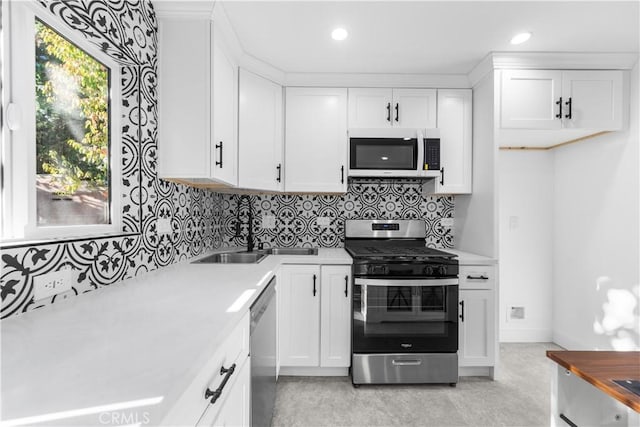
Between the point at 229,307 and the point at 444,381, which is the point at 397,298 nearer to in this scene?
the point at 444,381

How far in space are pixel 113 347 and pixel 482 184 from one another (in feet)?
8.26

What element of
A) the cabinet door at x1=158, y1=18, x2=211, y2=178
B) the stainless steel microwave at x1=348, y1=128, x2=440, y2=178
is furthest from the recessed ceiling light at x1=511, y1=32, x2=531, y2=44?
the cabinet door at x1=158, y1=18, x2=211, y2=178

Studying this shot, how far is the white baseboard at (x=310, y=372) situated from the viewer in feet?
7.50

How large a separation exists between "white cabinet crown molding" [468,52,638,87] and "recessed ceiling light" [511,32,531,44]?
152 mm

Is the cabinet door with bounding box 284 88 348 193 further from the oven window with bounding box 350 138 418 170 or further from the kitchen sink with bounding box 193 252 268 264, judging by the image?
the kitchen sink with bounding box 193 252 268 264

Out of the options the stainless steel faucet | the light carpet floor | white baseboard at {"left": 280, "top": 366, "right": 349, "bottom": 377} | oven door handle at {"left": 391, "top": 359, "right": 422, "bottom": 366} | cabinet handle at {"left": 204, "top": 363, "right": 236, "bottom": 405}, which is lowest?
the light carpet floor

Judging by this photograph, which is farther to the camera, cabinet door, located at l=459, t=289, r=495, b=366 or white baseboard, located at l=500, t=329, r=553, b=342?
white baseboard, located at l=500, t=329, r=553, b=342

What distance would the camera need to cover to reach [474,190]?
2.52 m

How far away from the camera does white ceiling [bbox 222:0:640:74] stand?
5.61 feet

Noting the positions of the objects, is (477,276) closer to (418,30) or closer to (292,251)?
(292,251)

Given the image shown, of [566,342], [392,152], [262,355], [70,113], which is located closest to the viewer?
[70,113]

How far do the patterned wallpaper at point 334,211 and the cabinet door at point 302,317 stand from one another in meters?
0.64

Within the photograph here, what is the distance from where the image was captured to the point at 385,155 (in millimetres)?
2482

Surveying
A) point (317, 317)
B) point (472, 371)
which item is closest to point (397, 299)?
point (317, 317)
